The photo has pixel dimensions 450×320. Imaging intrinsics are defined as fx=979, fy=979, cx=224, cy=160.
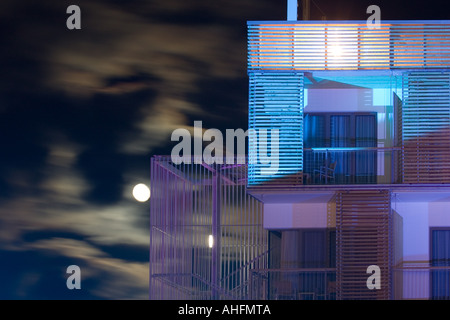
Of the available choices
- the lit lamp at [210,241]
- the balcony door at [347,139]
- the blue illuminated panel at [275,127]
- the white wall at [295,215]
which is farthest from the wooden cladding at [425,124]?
the lit lamp at [210,241]

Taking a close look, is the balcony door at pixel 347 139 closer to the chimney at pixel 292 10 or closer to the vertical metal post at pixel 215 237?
the chimney at pixel 292 10

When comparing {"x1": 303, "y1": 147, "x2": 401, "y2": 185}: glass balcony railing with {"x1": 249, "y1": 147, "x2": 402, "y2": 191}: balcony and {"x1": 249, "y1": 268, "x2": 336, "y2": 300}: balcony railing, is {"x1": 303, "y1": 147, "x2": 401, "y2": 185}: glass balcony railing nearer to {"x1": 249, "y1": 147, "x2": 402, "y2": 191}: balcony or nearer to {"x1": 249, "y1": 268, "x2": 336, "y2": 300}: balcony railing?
Answer: {"x1": 249, "y1": 147, "x2": 402, "y2": 191}: balcony

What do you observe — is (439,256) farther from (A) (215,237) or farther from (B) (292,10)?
(B) (292,10)

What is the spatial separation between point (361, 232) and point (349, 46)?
5225 millimetres

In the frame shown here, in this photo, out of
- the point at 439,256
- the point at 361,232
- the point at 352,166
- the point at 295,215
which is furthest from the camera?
the point at 295,215

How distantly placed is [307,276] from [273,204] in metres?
2.40

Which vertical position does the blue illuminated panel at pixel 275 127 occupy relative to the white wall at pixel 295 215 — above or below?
above

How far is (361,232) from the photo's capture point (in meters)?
27.2

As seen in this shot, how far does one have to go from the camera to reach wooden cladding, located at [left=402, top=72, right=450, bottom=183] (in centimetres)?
2706

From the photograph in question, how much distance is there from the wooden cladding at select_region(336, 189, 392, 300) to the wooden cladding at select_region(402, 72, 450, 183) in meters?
1.13

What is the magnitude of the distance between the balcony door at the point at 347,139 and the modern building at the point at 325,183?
3 cm

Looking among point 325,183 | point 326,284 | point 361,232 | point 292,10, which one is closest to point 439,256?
point 361,232

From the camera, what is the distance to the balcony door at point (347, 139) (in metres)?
28.1

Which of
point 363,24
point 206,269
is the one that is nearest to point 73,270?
point 206,269
